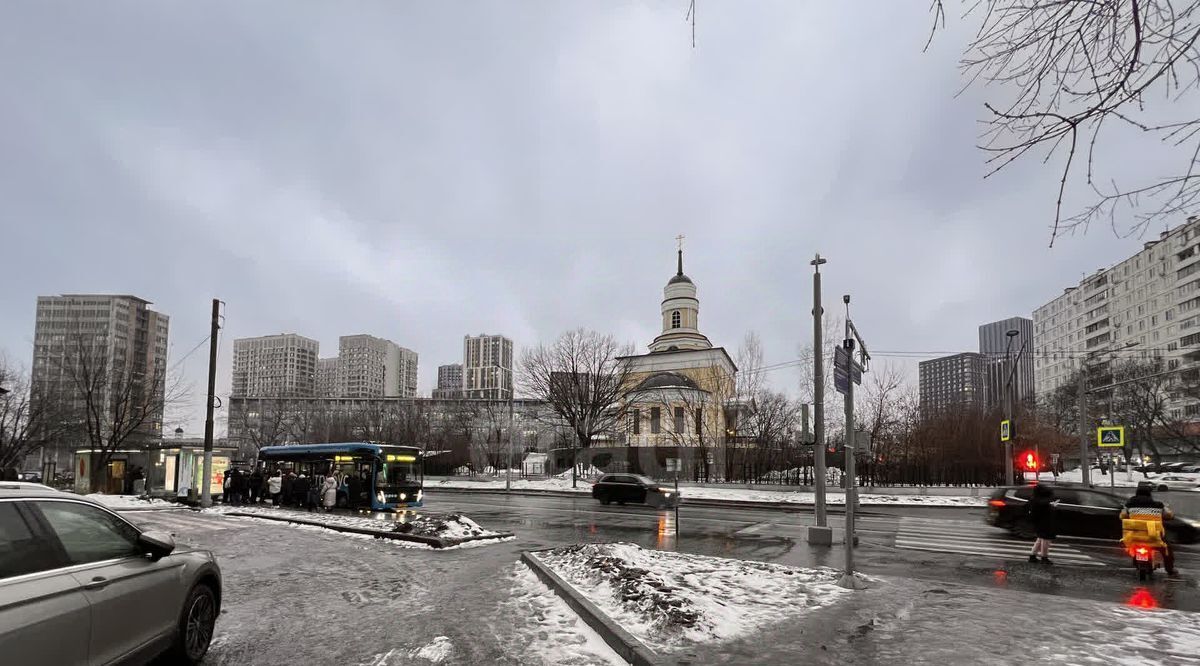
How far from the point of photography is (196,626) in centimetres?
618

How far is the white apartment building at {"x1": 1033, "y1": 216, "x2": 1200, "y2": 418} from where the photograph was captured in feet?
269

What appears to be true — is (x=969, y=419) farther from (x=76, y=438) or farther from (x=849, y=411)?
(x=76, y=438)

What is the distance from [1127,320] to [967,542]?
11117cm

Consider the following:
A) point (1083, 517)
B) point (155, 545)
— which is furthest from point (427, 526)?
point (1083, 517)

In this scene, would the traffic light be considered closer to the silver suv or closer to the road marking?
the road marking

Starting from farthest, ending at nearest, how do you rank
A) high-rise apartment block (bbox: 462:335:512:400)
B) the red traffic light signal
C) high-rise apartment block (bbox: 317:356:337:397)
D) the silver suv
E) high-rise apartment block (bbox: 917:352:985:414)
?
high-rise apartment block (bbox: 462:335:512:400), high-rise apartment block (bbox: 317:356:337:397), high-rise apartment block (bbox: 917:352:985:414), the red traffic light signal, the silver suv

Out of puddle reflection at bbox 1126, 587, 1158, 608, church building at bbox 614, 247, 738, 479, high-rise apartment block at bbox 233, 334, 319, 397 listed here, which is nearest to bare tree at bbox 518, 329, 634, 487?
church building at bbox 614, 247, 738, 479

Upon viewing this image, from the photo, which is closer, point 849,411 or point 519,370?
point 849,411

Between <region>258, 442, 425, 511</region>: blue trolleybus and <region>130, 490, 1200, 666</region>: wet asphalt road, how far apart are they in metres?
4.77

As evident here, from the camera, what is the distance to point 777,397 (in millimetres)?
42781

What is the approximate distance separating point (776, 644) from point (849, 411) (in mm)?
7413

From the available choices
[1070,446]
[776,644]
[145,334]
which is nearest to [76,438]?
[145,334]

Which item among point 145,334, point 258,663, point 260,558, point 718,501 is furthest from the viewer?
point 145,334

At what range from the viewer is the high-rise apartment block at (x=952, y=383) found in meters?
44.8
